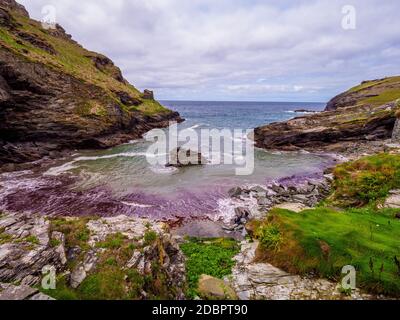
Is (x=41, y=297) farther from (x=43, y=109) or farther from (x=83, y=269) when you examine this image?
(x=43, y=109)

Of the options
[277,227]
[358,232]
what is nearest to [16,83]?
[277,227]

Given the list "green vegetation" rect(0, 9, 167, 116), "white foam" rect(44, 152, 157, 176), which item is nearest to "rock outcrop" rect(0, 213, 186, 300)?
"white foam" rect(44, 152, 157, 176)

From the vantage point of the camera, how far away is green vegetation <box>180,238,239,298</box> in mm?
12209

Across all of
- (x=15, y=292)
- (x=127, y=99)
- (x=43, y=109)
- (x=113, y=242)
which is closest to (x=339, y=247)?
(x=113, y=242)

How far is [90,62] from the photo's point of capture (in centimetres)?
9144

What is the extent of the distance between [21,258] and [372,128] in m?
61.8

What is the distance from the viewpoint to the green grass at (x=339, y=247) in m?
10.3

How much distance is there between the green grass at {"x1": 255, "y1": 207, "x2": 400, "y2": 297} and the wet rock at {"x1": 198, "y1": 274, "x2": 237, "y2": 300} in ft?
A: 9.43

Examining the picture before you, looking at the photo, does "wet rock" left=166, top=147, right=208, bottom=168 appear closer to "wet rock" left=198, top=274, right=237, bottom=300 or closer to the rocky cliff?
the rocky cliff

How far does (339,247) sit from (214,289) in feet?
20.5

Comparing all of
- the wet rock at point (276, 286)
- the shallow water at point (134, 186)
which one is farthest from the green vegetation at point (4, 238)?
the shallow water at point (134, 186)

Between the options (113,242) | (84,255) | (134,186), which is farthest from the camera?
(134,186)

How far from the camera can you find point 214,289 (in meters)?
11.0
